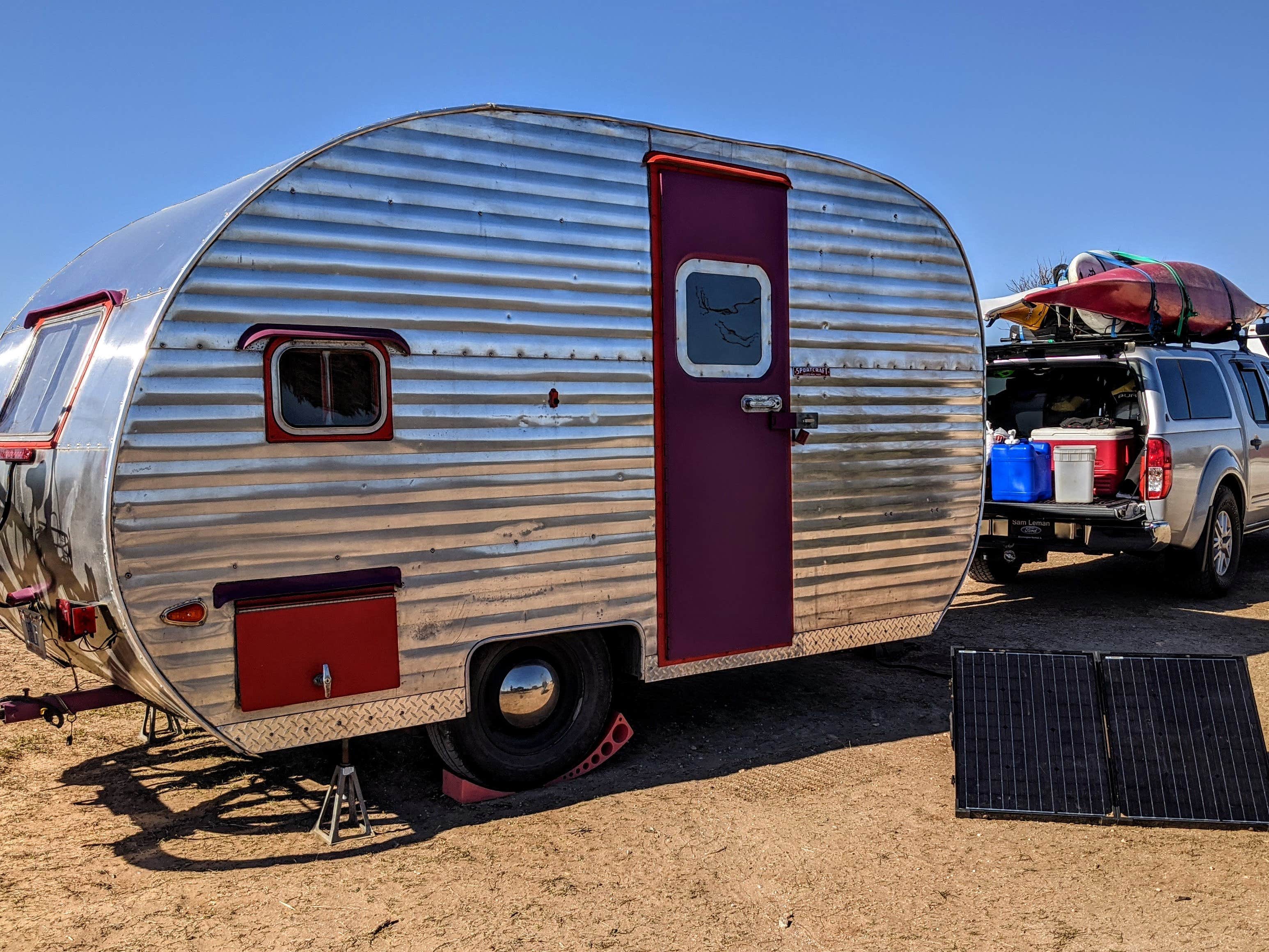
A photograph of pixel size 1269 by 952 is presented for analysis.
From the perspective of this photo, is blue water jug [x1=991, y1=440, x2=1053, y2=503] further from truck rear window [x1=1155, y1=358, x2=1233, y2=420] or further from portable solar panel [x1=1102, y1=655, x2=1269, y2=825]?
portable solar panel [x1=1102, y1=655, x2=1269, y2=825]

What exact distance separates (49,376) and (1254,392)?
10.6 metres

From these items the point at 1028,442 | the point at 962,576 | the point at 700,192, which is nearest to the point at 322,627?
the point at 700,192

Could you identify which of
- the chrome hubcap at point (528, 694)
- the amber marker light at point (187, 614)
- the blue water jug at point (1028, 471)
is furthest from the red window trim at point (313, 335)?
the blue water jug at point (1028, 471)

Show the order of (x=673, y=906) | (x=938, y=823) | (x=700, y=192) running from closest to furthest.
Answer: (x=673, y=906), (x=938, y=823), (x=700, y=192)

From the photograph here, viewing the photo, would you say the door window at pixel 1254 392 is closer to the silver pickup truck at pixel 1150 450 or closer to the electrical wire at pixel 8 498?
the silver pickup truck at pixel 1150 450

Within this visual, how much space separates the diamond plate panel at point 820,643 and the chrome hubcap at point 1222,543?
14.3 ft

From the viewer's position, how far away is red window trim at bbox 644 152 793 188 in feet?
18.0

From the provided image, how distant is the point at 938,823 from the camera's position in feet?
16.0

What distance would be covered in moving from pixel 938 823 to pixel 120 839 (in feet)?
11.8

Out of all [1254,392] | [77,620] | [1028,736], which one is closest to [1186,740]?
[1028,736]

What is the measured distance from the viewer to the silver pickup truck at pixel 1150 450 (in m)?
8.84

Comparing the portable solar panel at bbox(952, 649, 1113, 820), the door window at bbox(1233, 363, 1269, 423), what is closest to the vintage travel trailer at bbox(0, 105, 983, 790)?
the portable solar panel at bbox(952, 649, 1113, 820)

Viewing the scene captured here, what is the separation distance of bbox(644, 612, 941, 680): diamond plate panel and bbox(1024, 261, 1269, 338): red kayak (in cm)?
415

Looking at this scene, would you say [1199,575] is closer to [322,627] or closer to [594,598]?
[594,598]
